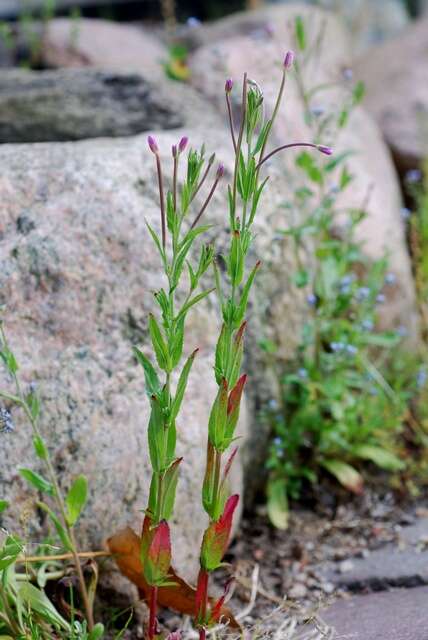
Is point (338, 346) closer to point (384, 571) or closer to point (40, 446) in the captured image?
point (384, 571)

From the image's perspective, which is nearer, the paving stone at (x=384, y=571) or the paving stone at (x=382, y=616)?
the paving stone at (x=382, y=616)

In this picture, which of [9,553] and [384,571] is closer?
[9,553]

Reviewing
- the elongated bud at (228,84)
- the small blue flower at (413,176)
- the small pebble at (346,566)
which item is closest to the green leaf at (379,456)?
the small pebble at (346,566)

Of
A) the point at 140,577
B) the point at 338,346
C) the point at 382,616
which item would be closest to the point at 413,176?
the point at 338,346

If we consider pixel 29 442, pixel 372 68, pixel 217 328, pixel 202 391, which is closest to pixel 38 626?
pixel 29 442

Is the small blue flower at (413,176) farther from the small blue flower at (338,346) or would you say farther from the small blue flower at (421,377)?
the small blue flower at (338,346)

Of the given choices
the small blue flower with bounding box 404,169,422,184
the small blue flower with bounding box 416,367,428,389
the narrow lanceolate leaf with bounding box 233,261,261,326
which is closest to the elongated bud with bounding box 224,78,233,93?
the narrow lanceolate leaf with bounding box 233,261,261,326

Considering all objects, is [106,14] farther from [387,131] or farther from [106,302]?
[106,302]

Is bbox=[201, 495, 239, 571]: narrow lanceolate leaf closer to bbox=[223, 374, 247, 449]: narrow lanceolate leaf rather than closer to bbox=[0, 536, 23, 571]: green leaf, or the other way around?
bbox=[223, 374, 247, 449]: narrow lanceolate leaf
